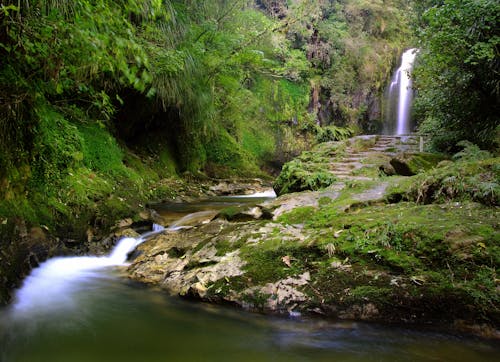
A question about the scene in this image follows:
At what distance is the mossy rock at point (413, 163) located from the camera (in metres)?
7.22

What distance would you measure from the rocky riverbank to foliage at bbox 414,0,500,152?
3117 mm

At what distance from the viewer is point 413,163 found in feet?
24.0

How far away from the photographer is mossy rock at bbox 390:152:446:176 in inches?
284

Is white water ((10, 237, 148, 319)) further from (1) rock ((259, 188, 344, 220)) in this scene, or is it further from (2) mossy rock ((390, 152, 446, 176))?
(2) mossy rock ((390, 152, 446, 176))

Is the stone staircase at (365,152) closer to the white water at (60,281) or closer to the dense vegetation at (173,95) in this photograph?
the dense vegetation at (173,95)

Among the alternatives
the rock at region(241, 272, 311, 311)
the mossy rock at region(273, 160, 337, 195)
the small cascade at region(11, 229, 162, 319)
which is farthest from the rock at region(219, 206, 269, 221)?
the mossy rock at region(273, 160, 337, 195)

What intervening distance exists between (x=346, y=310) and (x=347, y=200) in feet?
6.39

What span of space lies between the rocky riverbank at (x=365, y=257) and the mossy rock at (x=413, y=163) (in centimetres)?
228

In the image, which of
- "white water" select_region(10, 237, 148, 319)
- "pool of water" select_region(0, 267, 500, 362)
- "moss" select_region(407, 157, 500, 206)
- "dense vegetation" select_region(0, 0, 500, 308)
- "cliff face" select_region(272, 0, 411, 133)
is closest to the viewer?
"pool of water" select_region(0, 267, 500, 362)

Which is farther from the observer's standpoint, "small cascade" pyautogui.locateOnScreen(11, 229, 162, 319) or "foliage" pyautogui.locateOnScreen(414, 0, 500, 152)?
"foliage" pyautogui.locateOnScreen(414, 0, 500, 152)

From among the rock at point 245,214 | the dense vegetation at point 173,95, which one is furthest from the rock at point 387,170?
the rock at point 245,214

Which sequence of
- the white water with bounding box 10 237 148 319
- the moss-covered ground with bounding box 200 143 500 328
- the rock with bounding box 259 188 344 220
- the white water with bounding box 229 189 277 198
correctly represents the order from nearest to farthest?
1. the moss-covered ground with bounding box 200 143 500 328
2. the white water with bounding box 10 237 148 319
3. the rock with bounding box 259 188 344 220
4. the white water with bounding box 229 189 277 198

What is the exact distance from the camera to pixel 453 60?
7359 mm

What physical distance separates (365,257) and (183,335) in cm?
180
